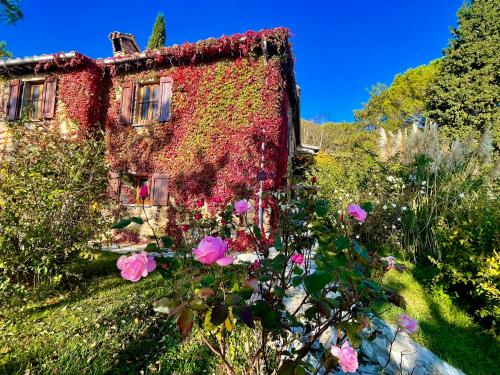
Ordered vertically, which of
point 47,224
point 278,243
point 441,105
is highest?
point 441,105

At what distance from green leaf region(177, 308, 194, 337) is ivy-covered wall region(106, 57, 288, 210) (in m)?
5.62

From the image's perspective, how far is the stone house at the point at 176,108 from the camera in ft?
23.0

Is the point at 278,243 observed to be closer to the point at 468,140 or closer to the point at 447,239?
the point at 447,239

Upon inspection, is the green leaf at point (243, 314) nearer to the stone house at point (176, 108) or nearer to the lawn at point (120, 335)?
the lawn at point (120, 335)

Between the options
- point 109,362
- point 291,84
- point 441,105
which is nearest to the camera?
point 109,362

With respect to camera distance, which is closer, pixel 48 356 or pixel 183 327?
pixel 183 327

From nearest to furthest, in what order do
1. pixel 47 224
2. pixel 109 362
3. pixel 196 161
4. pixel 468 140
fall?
pixel 109 362 → pixel 47 224 → pixel 468 140 → pixel 196 161

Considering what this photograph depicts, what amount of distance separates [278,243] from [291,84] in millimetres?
7819

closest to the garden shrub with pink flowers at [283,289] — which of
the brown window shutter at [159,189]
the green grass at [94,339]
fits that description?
the green grass at [94,339]

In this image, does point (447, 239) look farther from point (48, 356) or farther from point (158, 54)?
point (158, 54)

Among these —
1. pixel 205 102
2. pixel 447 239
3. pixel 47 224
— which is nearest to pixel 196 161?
pixel 205 102

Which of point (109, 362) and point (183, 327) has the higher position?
point (183, 327)

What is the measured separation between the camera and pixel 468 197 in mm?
4727

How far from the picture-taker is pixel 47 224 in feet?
10.8
